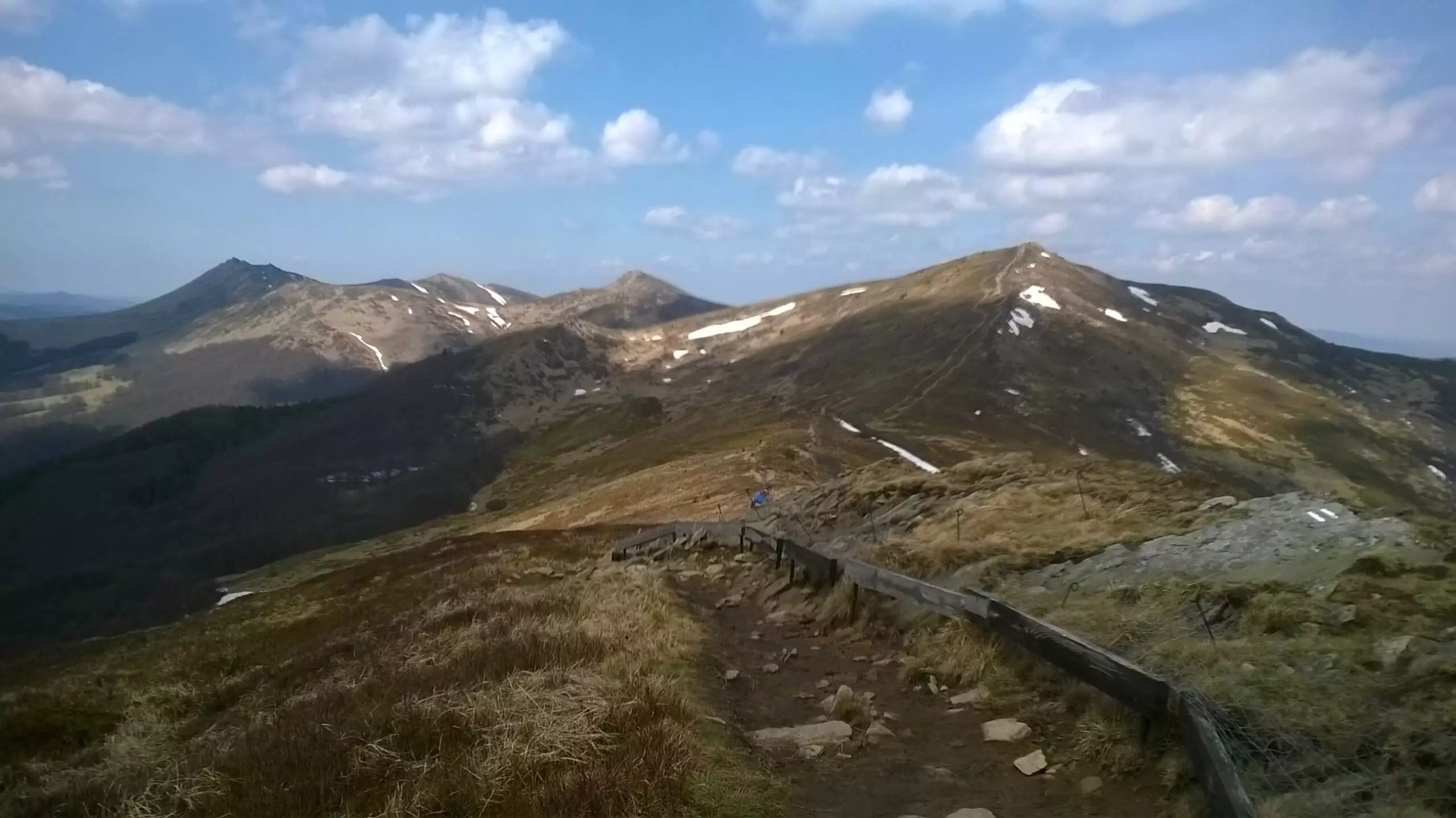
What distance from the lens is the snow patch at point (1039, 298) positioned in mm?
185450

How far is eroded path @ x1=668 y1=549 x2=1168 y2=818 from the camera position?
7426 mm

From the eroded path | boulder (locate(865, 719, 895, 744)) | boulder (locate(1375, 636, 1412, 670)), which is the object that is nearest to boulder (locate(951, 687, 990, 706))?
the eroded path

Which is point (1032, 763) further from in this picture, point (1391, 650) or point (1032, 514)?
point (1032, 514)

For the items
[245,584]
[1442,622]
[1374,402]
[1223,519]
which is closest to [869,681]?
[1442,622]

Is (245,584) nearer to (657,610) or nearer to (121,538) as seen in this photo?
(657,610)

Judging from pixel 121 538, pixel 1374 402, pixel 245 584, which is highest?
pixel 1374 402

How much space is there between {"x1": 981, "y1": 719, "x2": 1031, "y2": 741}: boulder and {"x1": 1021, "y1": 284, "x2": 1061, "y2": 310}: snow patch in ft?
614

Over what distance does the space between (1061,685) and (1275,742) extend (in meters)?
2.52

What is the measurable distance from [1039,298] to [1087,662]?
196 m

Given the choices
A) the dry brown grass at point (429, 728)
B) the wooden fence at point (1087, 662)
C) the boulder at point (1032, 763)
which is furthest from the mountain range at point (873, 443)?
the boulder at point (1032, 763)

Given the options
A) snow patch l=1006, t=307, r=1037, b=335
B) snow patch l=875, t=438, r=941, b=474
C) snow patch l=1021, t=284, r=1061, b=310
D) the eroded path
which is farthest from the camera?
snow patch l=1021, t=284, r=1061, b=310

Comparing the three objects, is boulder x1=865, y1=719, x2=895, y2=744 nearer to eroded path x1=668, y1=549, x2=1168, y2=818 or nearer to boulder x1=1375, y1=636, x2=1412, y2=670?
eroded path x1=668, y1=549, x2=1168, y2=818

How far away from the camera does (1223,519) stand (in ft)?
46.8

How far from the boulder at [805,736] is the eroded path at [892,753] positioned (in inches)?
5.3
